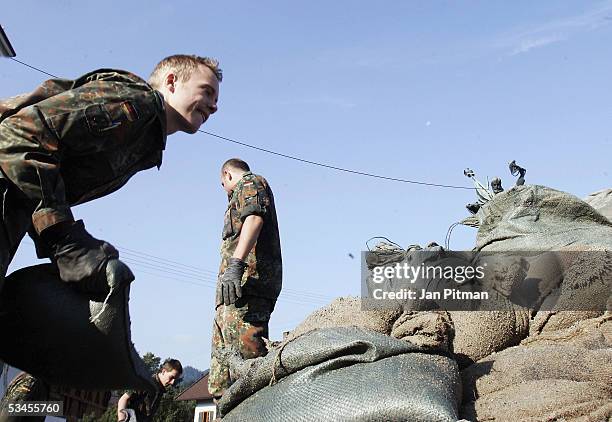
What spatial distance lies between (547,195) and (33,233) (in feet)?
10.6

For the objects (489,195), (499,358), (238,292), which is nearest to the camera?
(499,358)

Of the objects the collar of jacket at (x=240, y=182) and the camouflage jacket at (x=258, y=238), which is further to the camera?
the collar of jacket at (x=240, y=182)

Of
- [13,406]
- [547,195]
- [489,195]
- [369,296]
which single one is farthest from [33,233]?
[489,195]

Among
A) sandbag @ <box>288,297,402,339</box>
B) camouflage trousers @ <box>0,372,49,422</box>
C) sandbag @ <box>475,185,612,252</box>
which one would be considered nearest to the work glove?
camouflage trousers @ <box>0,372,49,422</box>

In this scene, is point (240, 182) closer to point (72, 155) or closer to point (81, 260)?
point (72, 155)

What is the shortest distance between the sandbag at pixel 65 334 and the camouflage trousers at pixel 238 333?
4.57ft

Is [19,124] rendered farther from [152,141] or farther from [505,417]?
[505,417]

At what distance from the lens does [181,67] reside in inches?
80.4

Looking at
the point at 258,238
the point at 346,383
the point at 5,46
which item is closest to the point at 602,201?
the point at 258,238

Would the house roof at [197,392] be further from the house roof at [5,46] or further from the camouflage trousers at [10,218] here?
the camouflage trousers at [10,218]

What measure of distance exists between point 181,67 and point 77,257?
2.19ft

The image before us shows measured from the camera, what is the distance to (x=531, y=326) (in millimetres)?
3320

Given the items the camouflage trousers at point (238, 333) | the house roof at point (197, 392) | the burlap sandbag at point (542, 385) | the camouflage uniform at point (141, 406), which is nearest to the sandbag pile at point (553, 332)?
the burlap sandbag at point (542, 385)

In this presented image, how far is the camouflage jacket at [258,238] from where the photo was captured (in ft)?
11.3
